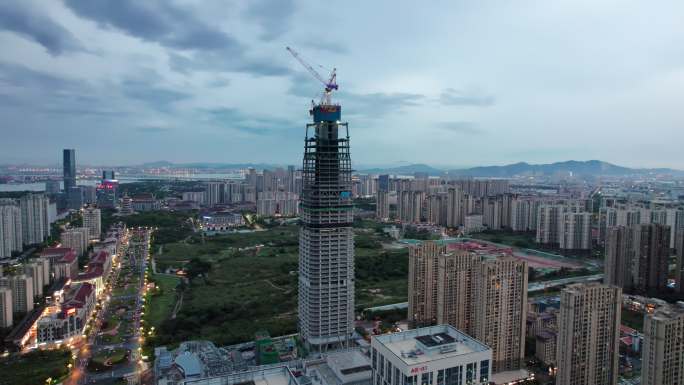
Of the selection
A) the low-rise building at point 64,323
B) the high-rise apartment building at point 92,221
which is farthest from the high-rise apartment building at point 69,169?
the low-rise building at point 64,323

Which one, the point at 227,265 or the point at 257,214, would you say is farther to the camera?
the point at 257,214

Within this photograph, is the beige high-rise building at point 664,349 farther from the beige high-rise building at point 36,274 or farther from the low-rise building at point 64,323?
the beige high-rise building at point 36,274

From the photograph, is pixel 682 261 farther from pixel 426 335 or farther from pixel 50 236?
pixel 50 236

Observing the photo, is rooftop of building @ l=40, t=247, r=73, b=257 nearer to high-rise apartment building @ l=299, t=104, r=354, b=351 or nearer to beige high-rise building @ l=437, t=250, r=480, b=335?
high-rise apartment building @ l=299, t=104, r=354, b=351

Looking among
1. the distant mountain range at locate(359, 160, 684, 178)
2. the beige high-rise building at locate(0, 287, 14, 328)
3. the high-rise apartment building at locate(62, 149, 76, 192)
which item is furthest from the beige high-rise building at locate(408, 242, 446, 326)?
the distant mountain range at locate(359, 160, 684, 178)

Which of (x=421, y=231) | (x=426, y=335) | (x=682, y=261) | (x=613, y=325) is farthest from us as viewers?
(x=421, y=231)

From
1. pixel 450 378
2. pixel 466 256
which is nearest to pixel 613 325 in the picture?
pixel 466 256
